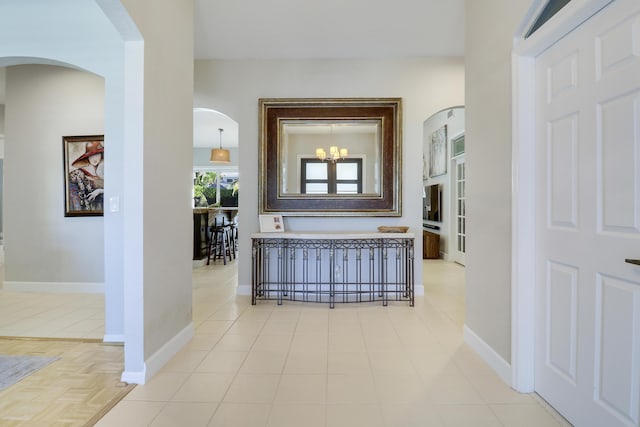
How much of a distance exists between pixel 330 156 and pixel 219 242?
408cm

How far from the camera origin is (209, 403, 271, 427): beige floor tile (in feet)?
5.61

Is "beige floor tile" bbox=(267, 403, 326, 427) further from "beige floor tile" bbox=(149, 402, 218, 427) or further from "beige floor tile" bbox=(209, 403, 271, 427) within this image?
"beige floor tile" bbox=(149, 402, 218, 427)

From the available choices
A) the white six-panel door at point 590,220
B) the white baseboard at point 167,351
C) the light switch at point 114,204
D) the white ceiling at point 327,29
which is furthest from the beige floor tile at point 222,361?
the white ceiling at point 327,29

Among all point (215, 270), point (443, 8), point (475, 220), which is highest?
point (443, 8)

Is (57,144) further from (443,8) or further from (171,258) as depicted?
(443,8)

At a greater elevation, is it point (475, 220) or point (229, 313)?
point (475, 220)

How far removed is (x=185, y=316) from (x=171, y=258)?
556mm

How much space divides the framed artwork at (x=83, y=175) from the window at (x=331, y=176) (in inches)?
106

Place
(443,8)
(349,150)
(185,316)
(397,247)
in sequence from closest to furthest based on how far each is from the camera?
(185,316)
(443,8)
(397,247)
(349,150)

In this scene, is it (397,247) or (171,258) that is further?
(397,247)

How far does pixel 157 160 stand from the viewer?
2318 millimetres

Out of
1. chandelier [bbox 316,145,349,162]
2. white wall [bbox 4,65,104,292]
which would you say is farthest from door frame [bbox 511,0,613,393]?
white wall [bbox 4,65,104,292]

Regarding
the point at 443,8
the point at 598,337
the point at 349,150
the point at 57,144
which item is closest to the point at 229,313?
the point at 349,150

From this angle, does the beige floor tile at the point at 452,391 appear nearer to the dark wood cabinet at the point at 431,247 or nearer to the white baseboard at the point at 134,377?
the white baseboard at the point at 134,377
